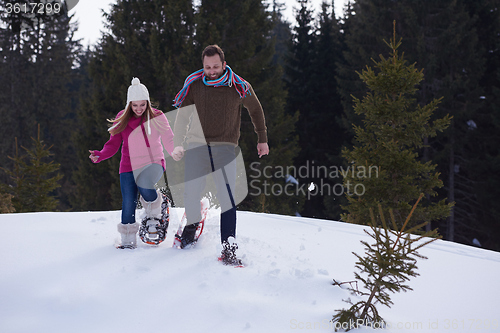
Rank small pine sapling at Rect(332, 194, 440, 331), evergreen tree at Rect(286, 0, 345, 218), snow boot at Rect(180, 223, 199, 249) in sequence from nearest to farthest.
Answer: small pine sapling at Rect(332, 194, 440, 331)
snow boot at Rect(180, 223, 199, 249)
evergreen tree at Rect(286, 0, 345, 218)

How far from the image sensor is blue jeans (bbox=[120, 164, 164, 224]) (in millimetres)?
3801

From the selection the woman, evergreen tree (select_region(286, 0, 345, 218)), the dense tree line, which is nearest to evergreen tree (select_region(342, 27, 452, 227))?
the dense tree line

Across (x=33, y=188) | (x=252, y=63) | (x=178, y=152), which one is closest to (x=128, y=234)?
(x=178, y=152)

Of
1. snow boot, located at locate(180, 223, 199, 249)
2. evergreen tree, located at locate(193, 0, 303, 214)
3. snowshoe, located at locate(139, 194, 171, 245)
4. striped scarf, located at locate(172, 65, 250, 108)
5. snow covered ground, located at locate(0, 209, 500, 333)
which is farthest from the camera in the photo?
evergreen tree, located at locate(193, 0, 303, 214)

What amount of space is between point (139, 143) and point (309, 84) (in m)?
21.5

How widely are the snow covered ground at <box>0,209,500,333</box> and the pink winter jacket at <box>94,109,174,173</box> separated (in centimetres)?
84

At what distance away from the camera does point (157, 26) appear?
52.5 feet

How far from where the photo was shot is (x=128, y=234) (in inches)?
149

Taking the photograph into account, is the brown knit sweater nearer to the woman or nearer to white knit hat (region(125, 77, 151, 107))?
the woman

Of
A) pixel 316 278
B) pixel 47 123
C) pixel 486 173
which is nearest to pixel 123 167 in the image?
pixel 316 278

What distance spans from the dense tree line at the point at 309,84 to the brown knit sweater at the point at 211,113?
8335 millimetres

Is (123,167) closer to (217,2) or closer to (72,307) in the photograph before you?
(72,307)

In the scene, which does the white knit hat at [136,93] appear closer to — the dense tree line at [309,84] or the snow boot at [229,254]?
the snow boot at [229,254]

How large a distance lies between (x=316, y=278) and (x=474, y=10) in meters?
20.5
